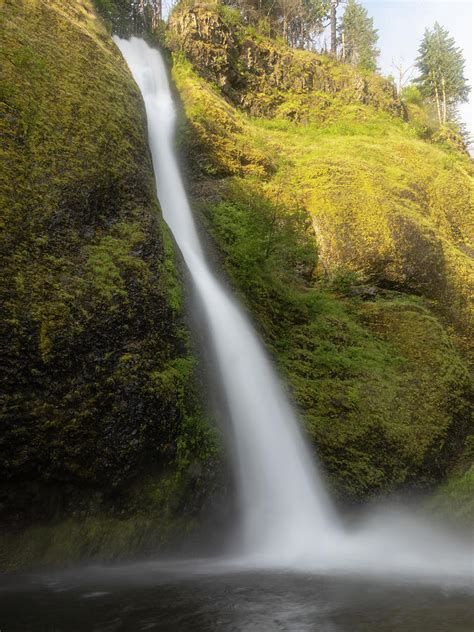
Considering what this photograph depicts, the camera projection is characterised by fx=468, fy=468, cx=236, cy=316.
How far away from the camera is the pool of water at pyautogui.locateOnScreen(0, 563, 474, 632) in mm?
3543

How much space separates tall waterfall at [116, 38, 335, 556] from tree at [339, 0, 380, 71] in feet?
96.5

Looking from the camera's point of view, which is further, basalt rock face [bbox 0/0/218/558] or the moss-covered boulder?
the moss-covered boulder

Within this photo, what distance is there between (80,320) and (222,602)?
3.10 metres

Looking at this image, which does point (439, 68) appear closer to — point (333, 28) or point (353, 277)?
point (333, 28)

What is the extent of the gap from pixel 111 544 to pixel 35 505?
3.20ft

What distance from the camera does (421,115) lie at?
24.4 m

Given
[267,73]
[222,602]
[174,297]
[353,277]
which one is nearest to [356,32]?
[267,73]

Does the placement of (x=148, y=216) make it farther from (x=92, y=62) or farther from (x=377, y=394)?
(x=377, y=394)

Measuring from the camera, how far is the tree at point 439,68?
109ft

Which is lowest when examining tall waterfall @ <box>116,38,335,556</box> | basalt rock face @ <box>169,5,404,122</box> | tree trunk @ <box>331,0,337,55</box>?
tall waterfall @ <box>116,38,335,556</box>

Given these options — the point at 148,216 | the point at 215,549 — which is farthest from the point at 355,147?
the point at 215,549

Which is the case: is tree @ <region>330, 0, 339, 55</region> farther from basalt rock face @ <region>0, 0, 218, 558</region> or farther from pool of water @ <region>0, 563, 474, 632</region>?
pool of water @ <region>0, 563, 474, 632</region>

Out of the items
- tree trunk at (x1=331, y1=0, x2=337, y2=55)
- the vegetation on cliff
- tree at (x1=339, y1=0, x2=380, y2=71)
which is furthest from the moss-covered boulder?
tree at (x1=339, y1=0, x2=380, y2=71)

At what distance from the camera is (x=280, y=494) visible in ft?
22.4
